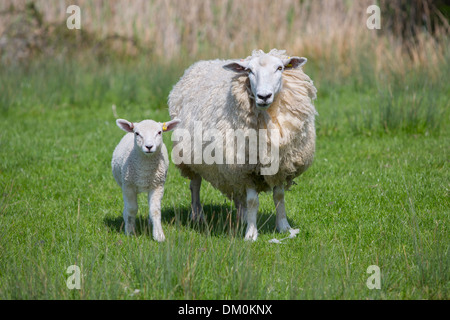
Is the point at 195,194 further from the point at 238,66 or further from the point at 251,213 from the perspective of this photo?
the point at 238,66

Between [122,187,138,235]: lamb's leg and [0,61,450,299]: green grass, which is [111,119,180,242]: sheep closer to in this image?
[122,187,138,235]: lamb's leg

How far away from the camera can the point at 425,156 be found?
22.0 feet

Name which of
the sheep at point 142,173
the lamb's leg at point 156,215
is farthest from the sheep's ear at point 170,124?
the lamb's leg at point 156,215

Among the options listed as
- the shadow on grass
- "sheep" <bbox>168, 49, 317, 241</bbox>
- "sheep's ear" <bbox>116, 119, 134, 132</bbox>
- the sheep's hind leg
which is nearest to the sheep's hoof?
"sheep" <bbox>168, 49, 317, 241</bbox>

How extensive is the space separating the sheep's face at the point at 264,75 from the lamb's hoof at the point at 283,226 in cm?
118

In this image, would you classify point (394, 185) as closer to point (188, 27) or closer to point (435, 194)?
point (435, 194)

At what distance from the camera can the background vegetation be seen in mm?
3600

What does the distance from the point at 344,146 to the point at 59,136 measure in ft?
14.1

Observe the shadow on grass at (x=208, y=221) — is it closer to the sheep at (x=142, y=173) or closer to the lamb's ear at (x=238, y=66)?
the sheep at (x=142, y=173)

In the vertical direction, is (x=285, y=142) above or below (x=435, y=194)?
above

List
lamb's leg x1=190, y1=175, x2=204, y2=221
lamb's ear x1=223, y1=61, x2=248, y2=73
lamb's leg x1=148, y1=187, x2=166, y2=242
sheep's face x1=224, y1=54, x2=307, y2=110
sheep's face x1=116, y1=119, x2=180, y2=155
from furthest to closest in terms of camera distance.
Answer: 1. lamb's leg x1=190, y1=175, x2=204, y2=221
2. lamb's leg x1=148, y1=187, x2=166, y2=242
3. lamb's ear x1=223, y1=61, x2=248, y2=73
4. sheep's face x1=116, y1=119, x2=180, y2=155
5. sheep's face x1=224, y1=54, x2=307, y2=110

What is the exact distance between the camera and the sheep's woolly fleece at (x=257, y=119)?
4609 millimetres

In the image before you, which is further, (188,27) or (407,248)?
(188,27)
